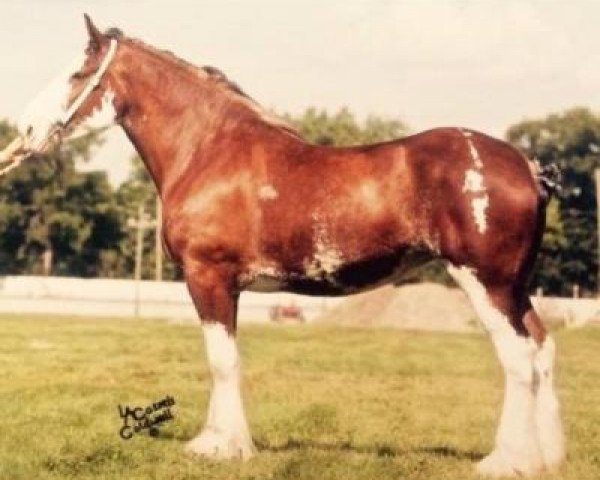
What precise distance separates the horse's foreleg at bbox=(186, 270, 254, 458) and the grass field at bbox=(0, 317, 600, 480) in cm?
24

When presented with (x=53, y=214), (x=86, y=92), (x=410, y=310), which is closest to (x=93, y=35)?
(x=86, y=92)

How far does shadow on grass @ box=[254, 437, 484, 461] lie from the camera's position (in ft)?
29.4

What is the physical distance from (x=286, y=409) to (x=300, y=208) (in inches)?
193

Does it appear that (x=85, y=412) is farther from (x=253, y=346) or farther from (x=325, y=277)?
(x=253, y=346)

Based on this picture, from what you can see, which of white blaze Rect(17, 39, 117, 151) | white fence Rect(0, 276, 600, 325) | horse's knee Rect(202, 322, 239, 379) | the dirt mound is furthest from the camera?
white fence Rect(0, 276, 600, 325)

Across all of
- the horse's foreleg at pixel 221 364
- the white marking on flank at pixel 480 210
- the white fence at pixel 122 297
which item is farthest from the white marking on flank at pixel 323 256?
the white fence at pixel 122 297

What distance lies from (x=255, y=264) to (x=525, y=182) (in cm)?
237

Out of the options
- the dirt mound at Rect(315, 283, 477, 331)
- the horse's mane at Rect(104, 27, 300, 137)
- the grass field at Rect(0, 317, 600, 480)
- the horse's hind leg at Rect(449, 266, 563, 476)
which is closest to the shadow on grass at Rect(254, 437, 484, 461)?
the grass field at Rect(0, 317, 600, 480)

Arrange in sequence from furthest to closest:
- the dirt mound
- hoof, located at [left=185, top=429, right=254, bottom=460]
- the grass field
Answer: the dirt mound → hoof, located at [left=185, top=429, right=254, bottom=460] → the grass field

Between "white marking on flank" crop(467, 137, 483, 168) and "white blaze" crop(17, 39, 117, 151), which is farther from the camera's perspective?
"white blaze" crop(17, 39, 117, 151)

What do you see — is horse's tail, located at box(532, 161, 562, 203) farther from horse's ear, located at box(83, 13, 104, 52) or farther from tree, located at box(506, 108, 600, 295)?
tree, located at box(506, 108, 600, 295)

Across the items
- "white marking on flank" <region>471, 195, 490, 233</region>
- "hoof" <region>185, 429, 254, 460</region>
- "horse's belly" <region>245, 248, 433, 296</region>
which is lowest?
"hoof" <region>185, 429, 254, 460</region>

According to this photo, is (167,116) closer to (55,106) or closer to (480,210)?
(55,106)

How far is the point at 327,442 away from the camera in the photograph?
9.72m
